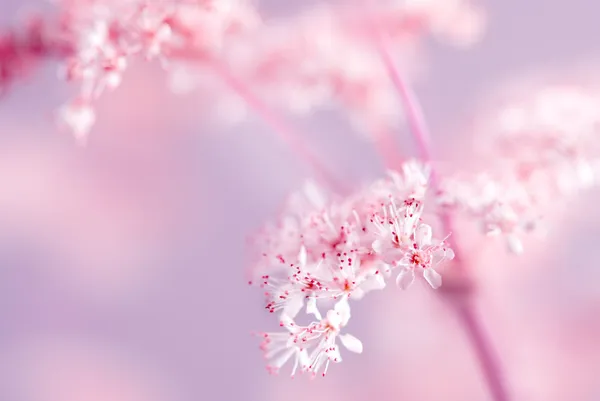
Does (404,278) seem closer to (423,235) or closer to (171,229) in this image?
(423,235)

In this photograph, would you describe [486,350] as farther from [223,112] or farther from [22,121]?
[22,121]

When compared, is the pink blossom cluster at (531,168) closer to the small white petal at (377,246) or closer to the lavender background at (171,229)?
the small white petal at (377,246)

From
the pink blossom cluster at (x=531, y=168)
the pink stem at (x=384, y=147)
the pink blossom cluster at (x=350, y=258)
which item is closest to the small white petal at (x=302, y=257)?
the pink blossom cluster at (x=350, y=258)

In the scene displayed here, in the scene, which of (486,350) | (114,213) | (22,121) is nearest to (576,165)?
(486,350)

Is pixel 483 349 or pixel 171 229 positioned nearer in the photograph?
pixel 483 349

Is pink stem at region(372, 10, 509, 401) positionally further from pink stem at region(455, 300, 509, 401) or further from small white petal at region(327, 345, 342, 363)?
small white petal at region(327, 345, 342, 363)

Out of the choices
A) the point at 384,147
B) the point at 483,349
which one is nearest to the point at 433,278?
the point at 483,349
